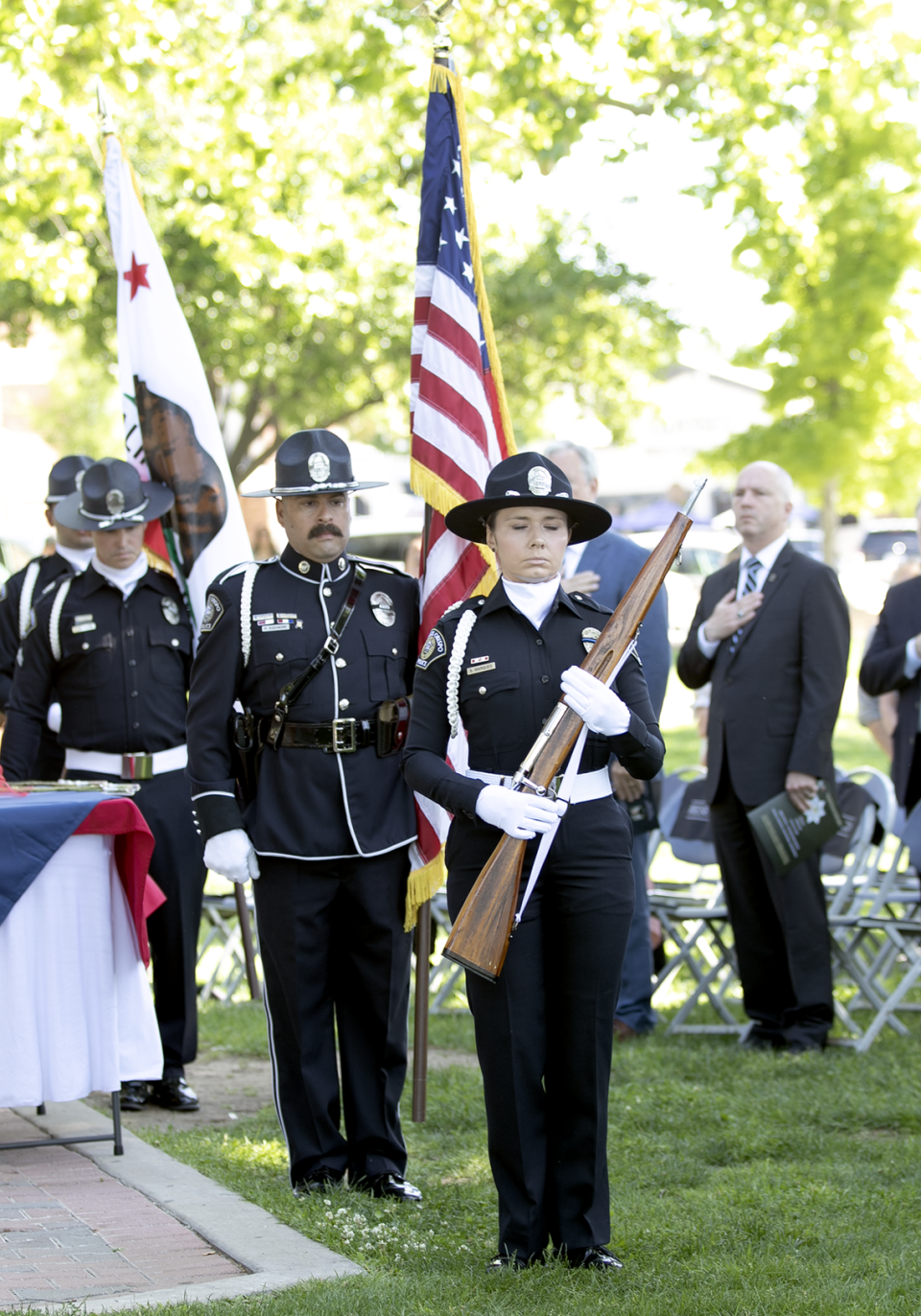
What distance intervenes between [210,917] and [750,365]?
49.9ft

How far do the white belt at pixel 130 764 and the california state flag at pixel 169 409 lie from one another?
0.62 m

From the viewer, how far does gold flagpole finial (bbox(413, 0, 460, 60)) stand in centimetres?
568

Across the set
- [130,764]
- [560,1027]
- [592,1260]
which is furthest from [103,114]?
[592,1260]

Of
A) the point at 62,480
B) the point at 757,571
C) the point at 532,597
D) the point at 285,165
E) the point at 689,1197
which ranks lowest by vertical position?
the point at 689,1197

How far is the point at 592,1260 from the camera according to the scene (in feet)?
13.3

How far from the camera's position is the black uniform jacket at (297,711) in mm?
4742

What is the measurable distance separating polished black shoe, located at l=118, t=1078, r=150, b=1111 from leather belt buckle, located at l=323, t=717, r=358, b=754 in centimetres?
212

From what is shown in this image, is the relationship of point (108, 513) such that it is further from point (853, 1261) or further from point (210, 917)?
point (853, 1261)

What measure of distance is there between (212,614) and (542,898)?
1.49m

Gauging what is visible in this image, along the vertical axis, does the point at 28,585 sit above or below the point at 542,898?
above

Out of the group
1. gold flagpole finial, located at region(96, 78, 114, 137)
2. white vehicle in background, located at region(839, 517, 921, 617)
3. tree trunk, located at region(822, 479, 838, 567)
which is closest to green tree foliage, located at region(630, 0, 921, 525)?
tree trunk, located at region(822, 479, 838, 567)

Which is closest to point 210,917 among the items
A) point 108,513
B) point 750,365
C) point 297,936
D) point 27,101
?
point 108,513

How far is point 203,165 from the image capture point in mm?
12758

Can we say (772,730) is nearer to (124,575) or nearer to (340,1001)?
(340,1001)
